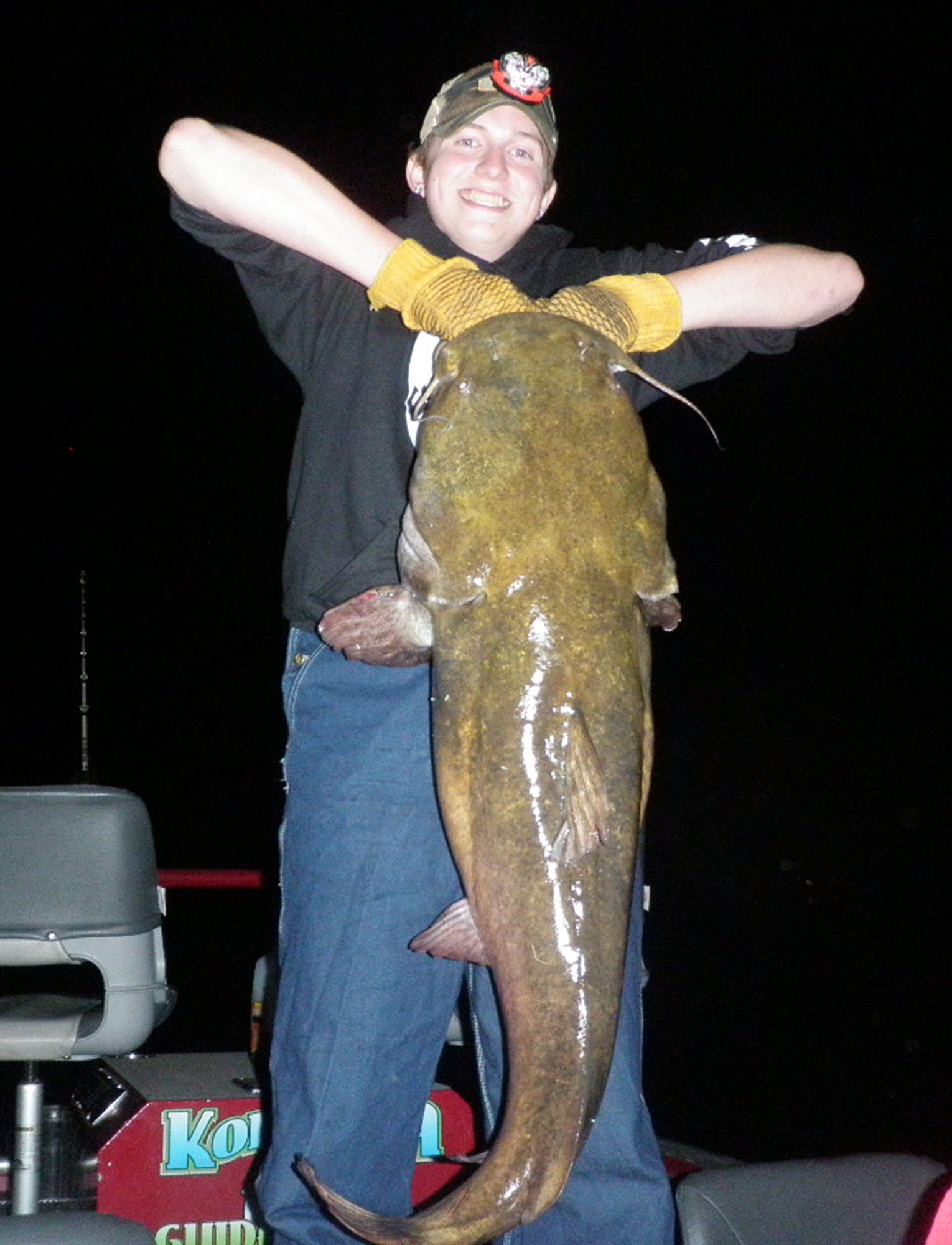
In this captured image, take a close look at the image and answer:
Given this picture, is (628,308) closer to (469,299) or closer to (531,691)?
(469,299)

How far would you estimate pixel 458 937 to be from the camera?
1375 mm

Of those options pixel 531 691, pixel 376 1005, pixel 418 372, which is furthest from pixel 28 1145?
pixel 418 372

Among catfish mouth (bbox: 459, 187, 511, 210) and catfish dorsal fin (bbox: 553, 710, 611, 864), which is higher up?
catfish mouth (bbox: 459, 187, 511, 210)

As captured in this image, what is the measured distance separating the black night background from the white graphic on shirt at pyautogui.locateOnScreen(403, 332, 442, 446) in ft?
20.8

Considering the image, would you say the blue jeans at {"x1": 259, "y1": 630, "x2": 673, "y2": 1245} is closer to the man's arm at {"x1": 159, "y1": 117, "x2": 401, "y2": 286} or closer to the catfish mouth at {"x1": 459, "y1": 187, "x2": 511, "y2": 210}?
the man's arm at {"x1": 159, "y1": 117, "x2": 401, "y2": 286}

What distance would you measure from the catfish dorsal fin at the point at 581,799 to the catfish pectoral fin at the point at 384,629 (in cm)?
23

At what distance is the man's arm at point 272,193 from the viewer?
157 cm

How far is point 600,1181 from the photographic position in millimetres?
1528

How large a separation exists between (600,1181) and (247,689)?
23784 millimetres

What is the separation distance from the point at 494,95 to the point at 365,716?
103 centimetres

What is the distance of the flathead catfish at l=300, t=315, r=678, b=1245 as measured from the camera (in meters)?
1.31

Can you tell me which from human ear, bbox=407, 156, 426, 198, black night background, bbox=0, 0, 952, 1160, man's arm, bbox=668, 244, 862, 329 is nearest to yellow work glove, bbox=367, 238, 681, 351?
man's arm, bbox=668, 244, 862, 329

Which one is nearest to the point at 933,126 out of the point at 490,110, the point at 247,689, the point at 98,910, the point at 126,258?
the point at 490,110

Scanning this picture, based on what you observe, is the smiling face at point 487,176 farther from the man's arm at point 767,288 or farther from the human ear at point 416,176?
the man's arm at point 767,288
